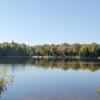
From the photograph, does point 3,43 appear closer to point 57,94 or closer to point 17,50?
point 17,50

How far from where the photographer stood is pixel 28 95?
25.1 m

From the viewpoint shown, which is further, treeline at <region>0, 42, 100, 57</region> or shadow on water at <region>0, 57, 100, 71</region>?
treeline at <region>0, 42, 100, 57</region>

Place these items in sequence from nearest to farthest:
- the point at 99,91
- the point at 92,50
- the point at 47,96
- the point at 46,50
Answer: the point at 47,96
the point at 99,91
the point at 92,50
the point at 46,50

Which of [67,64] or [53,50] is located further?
[53,50]

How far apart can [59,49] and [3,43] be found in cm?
2837

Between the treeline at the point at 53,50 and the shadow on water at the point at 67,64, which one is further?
the treeline at the point at 53,50

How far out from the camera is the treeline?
432 ft

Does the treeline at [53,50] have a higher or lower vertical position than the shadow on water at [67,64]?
higher

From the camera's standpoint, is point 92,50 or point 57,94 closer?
point 57,94

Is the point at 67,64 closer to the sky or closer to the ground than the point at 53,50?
closer to the ground

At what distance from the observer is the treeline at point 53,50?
131750 mm

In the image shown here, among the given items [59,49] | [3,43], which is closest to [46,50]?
[59,49]

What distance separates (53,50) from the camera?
14900cm

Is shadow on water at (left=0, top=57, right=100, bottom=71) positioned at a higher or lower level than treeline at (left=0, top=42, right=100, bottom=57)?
lower
